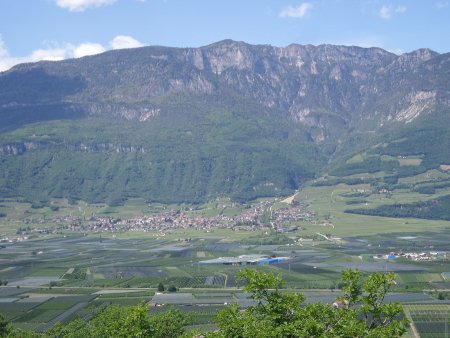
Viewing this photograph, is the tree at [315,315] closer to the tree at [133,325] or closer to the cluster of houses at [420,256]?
the tree at [133,325]

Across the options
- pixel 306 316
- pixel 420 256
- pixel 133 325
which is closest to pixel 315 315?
pixel 306 316

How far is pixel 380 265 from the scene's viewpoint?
139875 millimetres

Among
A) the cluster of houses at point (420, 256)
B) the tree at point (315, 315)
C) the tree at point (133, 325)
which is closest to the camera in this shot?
the tree at point (315, 315)

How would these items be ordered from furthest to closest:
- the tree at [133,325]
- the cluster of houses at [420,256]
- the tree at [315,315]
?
the cluster of houses at [420,256]
the tree at [133,325]
the tree at [315,315]

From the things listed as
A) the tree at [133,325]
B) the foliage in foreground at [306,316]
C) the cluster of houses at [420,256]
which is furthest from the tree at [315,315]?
the cluster of houses at [420,256]

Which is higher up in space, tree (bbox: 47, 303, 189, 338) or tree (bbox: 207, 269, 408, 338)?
tree (bbox: 207, 269, 408, 338)

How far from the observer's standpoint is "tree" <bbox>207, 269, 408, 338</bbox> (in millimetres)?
29328

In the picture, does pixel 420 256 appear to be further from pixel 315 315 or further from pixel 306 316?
pixel 306 316

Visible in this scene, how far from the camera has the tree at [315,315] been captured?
29328mm

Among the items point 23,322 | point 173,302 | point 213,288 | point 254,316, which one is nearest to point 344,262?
point 213,288

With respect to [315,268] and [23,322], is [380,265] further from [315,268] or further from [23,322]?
[23,322]

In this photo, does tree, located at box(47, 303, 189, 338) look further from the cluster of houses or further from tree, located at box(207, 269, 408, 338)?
the cluster of houses

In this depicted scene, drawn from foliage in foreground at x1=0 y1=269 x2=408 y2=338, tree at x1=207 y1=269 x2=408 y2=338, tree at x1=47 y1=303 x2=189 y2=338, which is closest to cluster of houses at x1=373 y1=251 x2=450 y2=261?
tree at x1=47 y1=303 x2=189 y2=338

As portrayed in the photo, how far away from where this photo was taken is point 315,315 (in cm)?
3123
